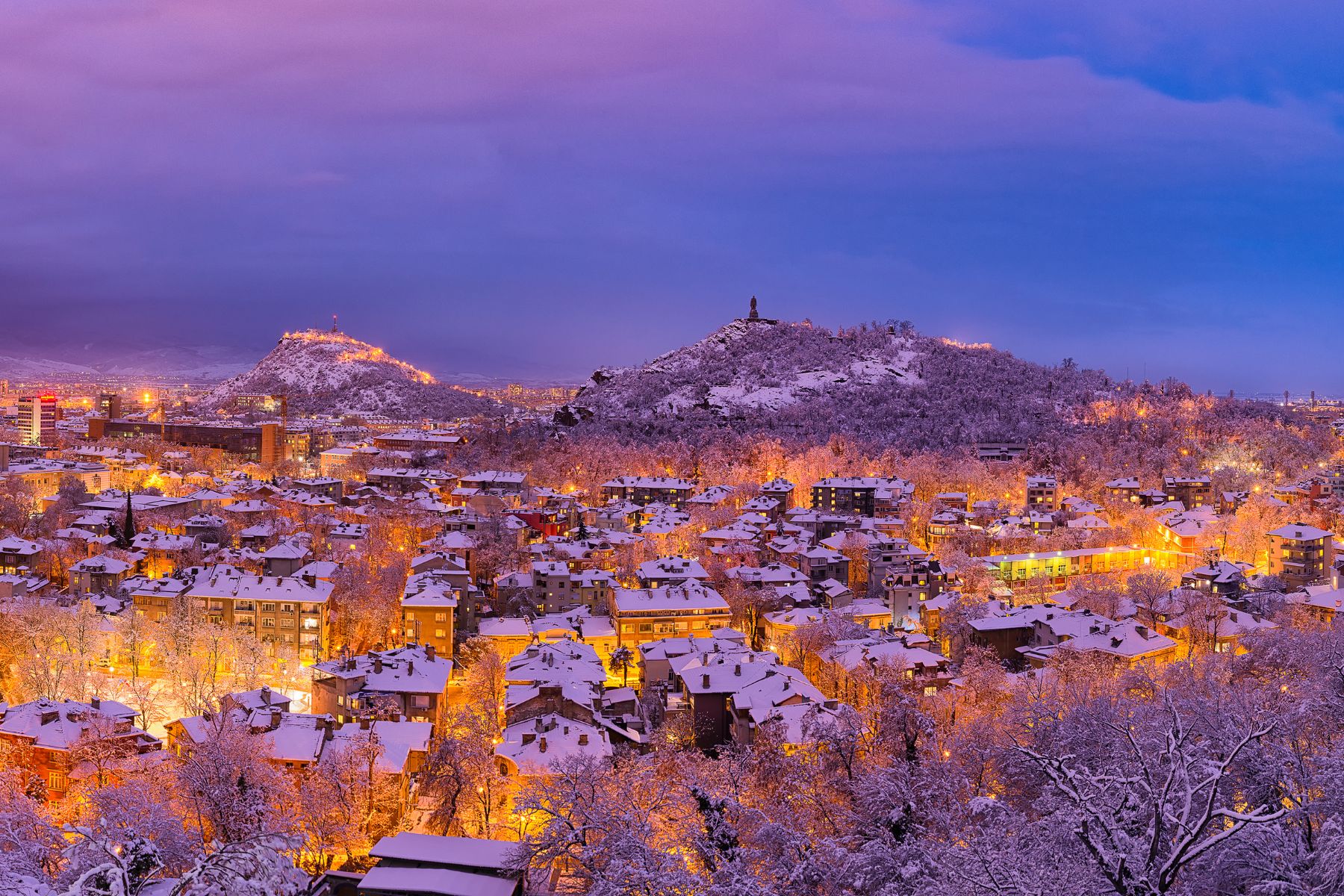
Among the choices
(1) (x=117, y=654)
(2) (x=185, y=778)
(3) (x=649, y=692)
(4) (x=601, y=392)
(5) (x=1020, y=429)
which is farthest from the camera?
(4) (x=601, y=392)

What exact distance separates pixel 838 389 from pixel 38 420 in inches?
2697

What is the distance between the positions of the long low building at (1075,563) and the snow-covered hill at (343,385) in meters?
91.7

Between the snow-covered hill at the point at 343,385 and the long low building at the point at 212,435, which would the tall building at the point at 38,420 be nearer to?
the long low building at the point at 212,435

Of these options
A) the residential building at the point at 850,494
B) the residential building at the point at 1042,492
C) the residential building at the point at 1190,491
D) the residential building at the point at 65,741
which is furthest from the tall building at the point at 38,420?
the residential building at the point at 1190,491

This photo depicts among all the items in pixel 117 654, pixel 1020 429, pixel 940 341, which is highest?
pixel 940 341

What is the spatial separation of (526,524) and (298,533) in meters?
8.81

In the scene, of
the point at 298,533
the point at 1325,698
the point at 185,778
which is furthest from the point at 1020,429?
the point at 185,778

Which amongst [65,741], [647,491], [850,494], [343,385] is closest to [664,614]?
[65,741]

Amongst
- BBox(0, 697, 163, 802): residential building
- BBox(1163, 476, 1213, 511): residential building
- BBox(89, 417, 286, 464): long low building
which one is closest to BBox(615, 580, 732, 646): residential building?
BBox(0, 697, 163, 802): residential building

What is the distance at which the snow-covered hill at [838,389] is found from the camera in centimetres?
7725

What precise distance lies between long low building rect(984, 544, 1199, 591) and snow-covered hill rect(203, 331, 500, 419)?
91657mm

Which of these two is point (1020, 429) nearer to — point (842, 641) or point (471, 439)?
point (471, 439)

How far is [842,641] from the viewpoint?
896 inches

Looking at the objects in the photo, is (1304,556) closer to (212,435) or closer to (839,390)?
(839,390)
